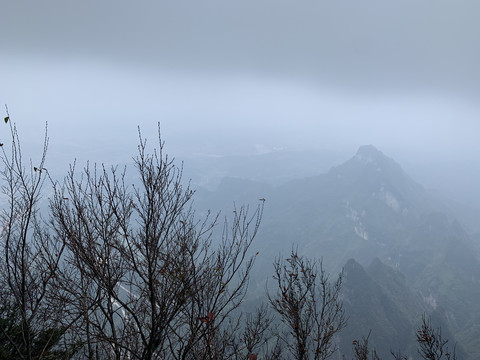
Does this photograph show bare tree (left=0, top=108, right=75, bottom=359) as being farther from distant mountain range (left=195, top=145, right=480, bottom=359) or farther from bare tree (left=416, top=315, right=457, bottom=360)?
distant mountain range (left=195, top=145, right=480, bottom=359)

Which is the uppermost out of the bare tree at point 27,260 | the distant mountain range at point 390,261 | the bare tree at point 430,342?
the bare tree at point 27,260

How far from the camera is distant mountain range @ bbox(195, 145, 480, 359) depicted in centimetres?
8025

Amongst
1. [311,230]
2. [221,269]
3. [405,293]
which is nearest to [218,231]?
[311,230]

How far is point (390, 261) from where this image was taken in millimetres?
144250

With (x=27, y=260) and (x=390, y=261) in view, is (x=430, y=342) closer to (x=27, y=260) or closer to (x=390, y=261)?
(x=27, y=260)

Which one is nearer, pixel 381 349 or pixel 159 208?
pixel 159 208

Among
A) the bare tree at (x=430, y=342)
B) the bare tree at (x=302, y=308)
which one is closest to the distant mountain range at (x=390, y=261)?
the bare tree at (x=302, y=308)

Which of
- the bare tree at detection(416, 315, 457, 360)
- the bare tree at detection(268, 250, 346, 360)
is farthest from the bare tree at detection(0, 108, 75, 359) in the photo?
the bare tree at detection(416, 315, 457, 360)

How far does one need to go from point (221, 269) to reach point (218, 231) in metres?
174

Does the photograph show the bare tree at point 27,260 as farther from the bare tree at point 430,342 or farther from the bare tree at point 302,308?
the bare tree at point 430,342

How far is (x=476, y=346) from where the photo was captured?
233 ft

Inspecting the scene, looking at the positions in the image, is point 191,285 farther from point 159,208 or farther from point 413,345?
point 413,345

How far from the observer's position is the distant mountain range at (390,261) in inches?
3159

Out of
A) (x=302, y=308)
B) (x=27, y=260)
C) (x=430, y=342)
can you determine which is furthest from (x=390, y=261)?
(x=27, y=260)
